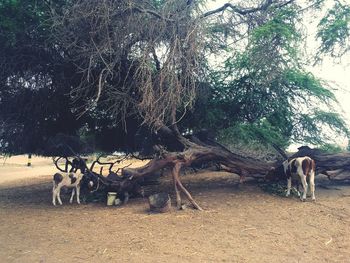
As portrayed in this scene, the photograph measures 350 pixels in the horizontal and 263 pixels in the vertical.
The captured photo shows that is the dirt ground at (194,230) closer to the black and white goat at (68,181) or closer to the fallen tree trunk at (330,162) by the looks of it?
the black and white goat at (68,181)

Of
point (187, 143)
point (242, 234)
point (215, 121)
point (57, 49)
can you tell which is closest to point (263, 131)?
point (215, 121)

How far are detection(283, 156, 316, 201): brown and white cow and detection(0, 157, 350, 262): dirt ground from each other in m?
0.50

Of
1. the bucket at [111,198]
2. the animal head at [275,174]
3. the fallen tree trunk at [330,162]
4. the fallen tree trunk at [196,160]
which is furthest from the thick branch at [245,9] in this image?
the bucket at [111,198]

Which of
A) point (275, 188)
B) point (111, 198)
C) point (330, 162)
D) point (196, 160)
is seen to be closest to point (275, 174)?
point (275, 188)

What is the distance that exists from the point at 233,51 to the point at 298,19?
85.0 inches

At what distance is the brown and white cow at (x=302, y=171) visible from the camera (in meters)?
10.0

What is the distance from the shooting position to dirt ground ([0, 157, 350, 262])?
20.7 feet

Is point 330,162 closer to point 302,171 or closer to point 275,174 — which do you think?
point 302,171

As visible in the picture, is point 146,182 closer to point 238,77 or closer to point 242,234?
point 238,77

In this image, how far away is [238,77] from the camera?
12.0 m

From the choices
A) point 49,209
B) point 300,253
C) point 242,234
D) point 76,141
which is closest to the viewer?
point 300,253

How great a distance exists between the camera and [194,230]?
7.64 meters

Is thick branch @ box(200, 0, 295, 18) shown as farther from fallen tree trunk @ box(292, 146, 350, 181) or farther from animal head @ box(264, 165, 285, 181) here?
animal head @ box(264, 165, 285, 181)

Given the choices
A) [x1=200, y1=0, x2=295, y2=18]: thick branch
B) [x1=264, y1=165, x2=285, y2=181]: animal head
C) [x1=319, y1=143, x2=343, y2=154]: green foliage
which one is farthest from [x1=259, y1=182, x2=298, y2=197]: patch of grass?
[x1=200, y1=0, x2=295, y2=18]: thick branch
